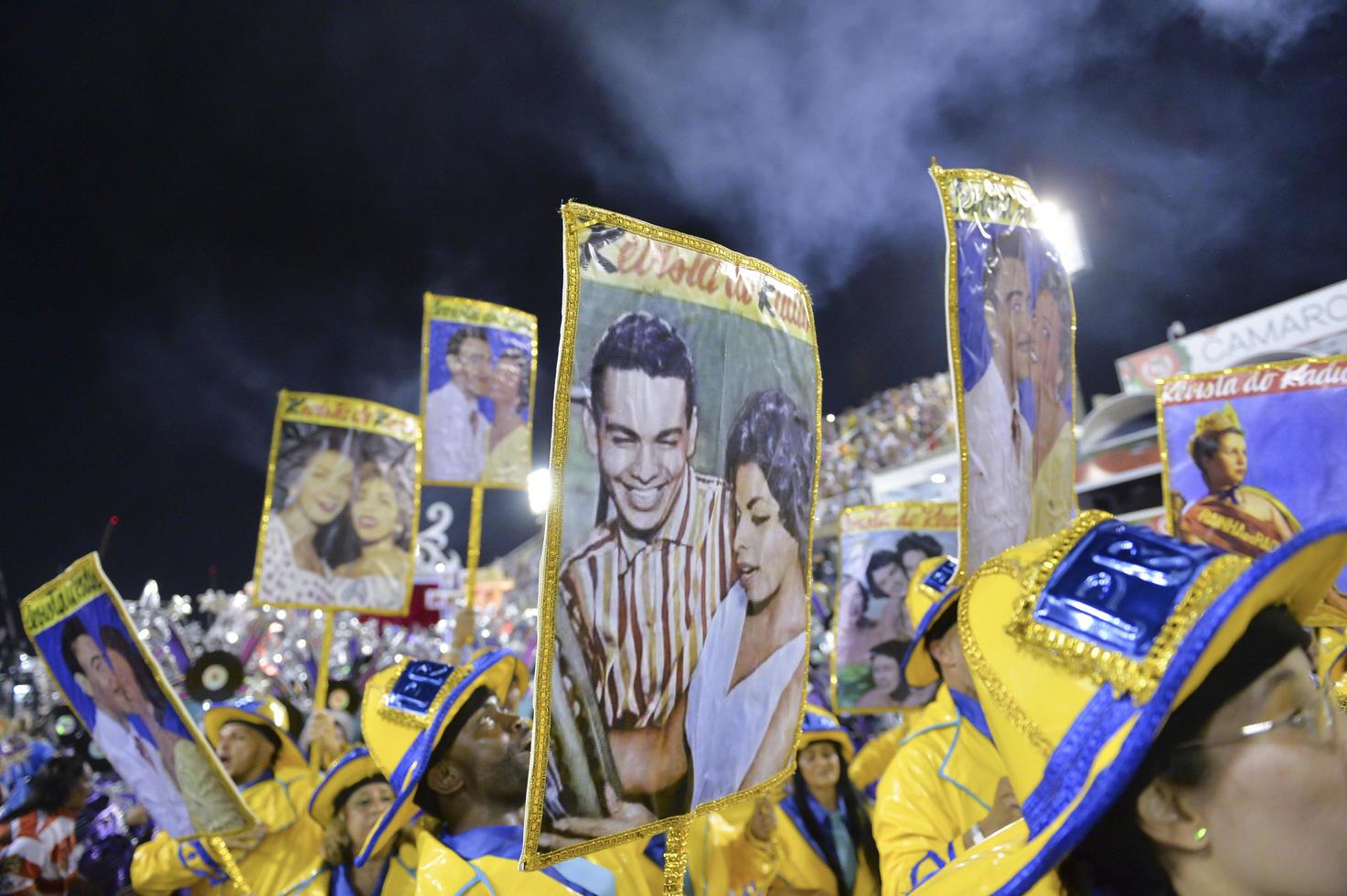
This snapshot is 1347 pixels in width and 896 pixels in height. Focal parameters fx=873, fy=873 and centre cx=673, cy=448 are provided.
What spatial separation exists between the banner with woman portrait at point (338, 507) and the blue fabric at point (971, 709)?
460 cm

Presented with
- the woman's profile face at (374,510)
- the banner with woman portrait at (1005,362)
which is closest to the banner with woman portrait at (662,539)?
the banner with woman portrait at (1005,362)

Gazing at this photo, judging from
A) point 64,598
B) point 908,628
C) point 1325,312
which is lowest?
point 908,628

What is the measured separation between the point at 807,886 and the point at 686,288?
345 centimetres

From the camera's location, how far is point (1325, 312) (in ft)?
54.8

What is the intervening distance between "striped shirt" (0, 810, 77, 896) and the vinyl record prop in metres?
2.54

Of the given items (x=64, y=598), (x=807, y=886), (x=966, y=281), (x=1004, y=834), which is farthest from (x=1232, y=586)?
(x=64, y=598)

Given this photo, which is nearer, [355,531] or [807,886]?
[807,886]

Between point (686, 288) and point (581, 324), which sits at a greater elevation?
point (686, 288)

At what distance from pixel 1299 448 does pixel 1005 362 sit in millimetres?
2075

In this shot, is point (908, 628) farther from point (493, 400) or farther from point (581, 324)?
point (581, 324)

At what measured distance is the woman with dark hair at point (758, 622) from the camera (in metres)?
2.46

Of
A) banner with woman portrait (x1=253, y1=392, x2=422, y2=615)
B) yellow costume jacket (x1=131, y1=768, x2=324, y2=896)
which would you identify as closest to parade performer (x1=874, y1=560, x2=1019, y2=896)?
yellow costume jacket (x1=131, y1=768, x2=324, y2=896)

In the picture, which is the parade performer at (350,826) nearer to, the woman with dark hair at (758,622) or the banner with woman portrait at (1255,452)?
the woman with dark hair at (758,622)

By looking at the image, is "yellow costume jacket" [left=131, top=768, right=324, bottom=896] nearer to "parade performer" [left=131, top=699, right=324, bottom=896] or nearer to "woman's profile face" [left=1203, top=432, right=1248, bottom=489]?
"parade performer" [left=131, top=699, right=324, bottom=896]
